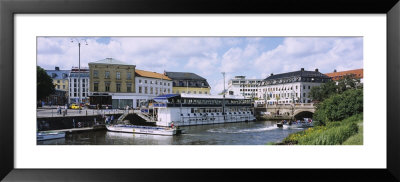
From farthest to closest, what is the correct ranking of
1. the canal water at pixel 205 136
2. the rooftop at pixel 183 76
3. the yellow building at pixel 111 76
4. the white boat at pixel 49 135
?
the canal water at pixel 205 136 < the rooftop at pixel 183 76 < the yellow building at pixel 111 76 < the white boat at pixel 49 135

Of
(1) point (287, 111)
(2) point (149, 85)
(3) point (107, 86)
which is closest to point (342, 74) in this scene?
(1) point (287, 111)

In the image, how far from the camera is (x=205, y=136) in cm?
1043

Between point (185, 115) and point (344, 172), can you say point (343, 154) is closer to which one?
point (344, 172)

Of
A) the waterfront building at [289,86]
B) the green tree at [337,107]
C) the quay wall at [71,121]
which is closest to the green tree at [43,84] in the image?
the quay wall at [71,121]

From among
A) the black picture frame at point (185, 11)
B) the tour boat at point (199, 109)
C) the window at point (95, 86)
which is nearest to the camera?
the black picture frame at point (185, 11)

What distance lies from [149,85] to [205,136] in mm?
2678

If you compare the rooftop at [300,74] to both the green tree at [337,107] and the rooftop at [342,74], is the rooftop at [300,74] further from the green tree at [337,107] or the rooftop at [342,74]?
the green tree at [337,107]

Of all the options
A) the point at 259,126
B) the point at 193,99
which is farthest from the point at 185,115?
the point at 259,126

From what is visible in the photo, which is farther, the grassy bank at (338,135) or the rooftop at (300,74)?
the rooftop at (300,74)

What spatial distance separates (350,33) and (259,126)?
15.6 feet

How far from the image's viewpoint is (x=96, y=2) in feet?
20.1

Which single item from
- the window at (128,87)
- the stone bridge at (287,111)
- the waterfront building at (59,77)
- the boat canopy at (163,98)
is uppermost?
the waterfront building at (59,77)

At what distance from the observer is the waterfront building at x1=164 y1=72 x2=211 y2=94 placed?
883 cm

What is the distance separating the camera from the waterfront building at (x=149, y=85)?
8613 mm
